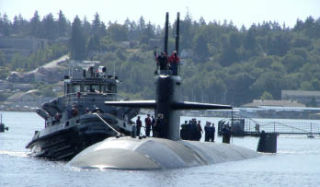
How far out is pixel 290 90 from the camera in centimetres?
19050

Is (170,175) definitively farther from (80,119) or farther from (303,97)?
(303,97)

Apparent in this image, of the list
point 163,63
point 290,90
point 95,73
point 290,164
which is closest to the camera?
point 163,63

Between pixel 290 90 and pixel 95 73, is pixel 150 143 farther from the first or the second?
pixel 290 90

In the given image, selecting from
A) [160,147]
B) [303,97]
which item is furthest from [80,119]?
[303,97]

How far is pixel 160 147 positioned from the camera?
29.1 metres

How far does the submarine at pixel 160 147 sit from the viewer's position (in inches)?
1086

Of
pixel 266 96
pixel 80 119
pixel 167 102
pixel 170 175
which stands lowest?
pixel 170 175

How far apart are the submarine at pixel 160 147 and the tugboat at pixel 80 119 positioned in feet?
8.98

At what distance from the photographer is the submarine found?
2759 cm

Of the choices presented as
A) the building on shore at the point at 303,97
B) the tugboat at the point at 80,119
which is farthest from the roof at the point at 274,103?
the tugboat at the point at 80,119

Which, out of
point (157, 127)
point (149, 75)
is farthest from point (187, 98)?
point (157, 127)

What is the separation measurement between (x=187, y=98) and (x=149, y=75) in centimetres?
1196

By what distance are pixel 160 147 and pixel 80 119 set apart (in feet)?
22.7

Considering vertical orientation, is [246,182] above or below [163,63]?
below
